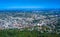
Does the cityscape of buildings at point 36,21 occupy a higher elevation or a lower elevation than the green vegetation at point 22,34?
higher

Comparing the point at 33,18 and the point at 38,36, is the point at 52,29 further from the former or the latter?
the point at 33,18

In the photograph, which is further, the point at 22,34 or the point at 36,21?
the point at 36,21

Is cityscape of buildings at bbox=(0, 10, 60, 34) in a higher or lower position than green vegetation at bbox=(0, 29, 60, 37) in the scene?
higher

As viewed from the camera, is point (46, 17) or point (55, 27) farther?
point (46, 17)

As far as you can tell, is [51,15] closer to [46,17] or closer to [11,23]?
[46,17]

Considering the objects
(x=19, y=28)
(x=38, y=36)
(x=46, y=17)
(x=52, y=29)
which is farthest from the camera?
(x=46, y=17)

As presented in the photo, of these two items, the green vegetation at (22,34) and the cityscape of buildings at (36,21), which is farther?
the cityscape of buildings at (36,21)

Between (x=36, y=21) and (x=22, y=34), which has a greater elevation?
(x=36, y=21)

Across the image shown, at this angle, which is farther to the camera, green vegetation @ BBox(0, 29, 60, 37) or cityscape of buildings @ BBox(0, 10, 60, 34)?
cityscape of buildings @ BBox(0, 10, 60, 34)

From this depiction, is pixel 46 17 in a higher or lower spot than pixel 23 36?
higher

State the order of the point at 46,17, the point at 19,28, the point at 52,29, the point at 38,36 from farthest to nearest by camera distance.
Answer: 1. the point at 46,17
2. the point at 19,28
3. the point at 52,29
4. the point at 38,36

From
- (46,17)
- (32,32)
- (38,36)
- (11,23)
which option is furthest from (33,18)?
(38,36)
